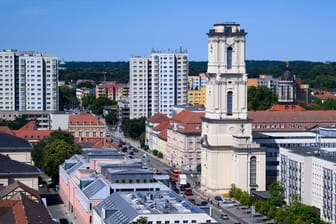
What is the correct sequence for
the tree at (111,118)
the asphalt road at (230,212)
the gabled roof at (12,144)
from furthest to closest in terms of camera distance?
the tree at (111,118)
the gabled roof at (12,144)
the asphalt road at (230,212)

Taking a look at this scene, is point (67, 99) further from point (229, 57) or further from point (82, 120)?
point (229, 57)

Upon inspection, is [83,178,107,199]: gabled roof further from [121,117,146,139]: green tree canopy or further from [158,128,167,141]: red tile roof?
[121,117,146,139]: green tree canopy

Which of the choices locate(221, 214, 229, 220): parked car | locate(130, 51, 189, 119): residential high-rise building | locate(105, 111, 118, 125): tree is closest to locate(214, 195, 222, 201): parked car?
locate(221, 214, 229, 220): parked car

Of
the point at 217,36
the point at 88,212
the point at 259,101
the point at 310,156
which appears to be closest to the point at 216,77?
the point at 217,36

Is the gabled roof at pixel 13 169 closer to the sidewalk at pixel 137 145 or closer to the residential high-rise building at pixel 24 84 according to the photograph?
the sidewalk at pixel 137 145

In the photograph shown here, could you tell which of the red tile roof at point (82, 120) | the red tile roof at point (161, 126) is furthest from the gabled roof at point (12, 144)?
the red tile roof at point (161, 126)
